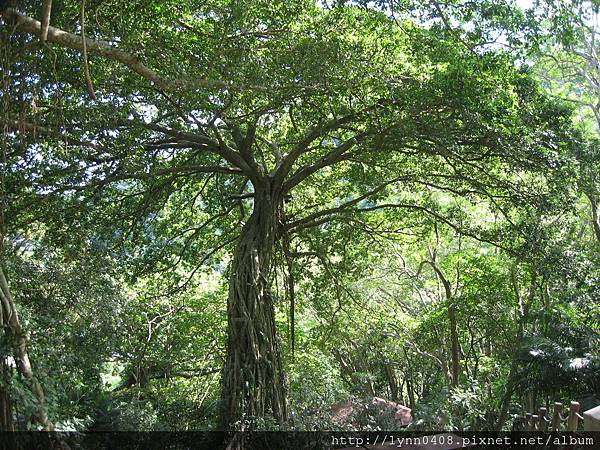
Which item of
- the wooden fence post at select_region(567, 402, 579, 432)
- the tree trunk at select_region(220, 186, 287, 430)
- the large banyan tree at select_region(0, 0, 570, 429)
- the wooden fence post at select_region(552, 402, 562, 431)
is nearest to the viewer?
the wooden fence post at select_region(567, 402, 579, 432)

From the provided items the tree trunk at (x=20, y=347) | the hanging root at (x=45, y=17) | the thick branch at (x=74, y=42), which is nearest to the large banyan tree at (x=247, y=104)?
the thick branch at (x=74, y=42)

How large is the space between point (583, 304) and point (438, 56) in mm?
3008

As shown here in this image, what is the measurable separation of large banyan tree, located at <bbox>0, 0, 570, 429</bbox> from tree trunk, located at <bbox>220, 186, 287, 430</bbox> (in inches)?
0.5

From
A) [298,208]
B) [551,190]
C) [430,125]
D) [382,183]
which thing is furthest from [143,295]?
[551,190]

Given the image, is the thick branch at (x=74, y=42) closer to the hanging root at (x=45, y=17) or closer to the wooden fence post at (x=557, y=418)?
the hanging root at (x=45, y=17)

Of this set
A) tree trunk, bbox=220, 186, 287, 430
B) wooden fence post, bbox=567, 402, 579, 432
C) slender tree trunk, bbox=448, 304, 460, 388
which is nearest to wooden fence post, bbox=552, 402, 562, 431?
wooden fence post, bbox=567, 402, 579, 432

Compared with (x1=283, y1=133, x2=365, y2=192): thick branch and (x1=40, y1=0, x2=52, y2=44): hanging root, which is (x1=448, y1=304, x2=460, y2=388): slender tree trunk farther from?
(x1=40, y1=0, x2=52, y2=44): hanging root

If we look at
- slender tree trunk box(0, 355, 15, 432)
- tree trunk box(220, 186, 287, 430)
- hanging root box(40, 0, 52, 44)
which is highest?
hanging root box(40, 0, 52, 44)

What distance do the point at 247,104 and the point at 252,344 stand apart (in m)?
2.04

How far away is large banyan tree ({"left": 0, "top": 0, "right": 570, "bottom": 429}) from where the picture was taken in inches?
142

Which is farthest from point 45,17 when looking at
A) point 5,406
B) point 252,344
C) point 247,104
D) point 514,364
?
point 514,364

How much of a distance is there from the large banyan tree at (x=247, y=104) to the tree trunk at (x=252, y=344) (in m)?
0.01

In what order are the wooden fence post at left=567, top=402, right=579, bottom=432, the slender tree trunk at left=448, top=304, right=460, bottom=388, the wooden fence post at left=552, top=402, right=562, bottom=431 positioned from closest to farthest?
the wooden fence post at left=567, top=402, right=579, bottom=432
the wooden fence post at left=552, top=402, right=562, bottom=431
the slender tree trunk at left=448, top=304, right=460, bottom=388

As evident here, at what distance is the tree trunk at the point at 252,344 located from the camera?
4477 millimetres
